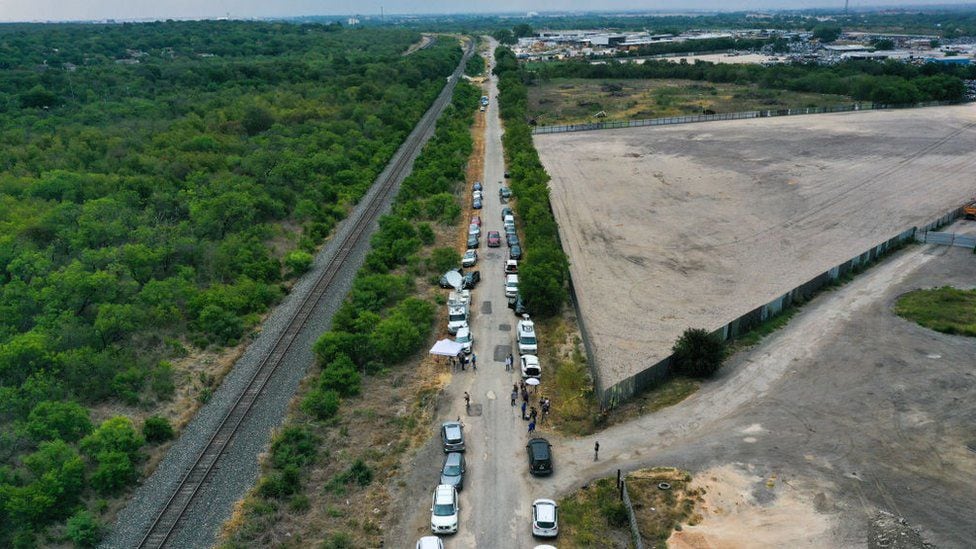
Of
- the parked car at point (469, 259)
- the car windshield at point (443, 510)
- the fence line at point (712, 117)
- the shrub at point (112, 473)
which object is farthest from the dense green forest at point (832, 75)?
the shrub at point (112, 473)

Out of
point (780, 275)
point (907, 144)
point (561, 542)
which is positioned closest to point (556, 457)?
point (561, 542)

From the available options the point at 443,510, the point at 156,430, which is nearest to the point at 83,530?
the point at 156,430

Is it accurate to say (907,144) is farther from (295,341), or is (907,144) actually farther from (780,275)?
(295,341)

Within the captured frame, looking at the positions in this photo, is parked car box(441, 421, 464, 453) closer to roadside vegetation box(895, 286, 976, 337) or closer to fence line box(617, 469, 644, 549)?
fence line box(617, 469, 644, 549)

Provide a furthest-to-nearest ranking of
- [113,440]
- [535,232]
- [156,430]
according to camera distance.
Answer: [535,232] < [156,430] < [113,440]

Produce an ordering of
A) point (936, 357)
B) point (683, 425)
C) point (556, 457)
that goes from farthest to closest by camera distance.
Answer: point (936, 357)
point (683, 425)
point (556, 457)

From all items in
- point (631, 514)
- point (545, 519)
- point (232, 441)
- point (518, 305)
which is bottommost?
point (631, 514)

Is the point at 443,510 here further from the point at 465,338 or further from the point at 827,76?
the point at 827,76
